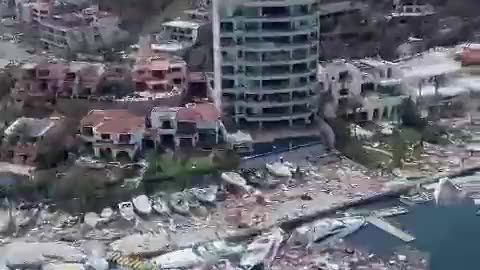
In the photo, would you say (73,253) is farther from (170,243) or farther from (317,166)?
(317,166)

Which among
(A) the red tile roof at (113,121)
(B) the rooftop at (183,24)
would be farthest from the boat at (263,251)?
(B) the rooftop at (183,24)

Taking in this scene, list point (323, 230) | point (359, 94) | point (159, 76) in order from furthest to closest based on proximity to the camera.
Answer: point (159, 76) < point (359, 94) < point (323, 230)

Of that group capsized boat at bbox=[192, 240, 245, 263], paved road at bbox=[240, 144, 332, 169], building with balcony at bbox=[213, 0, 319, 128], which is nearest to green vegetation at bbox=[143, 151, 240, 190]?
paved road at bbox=[240, 144, 332, 169]

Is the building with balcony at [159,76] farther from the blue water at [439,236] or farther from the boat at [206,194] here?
the blue water at [439,236]

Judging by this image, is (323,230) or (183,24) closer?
(323,230)

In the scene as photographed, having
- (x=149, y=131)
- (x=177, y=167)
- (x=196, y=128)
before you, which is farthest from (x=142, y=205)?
(x=196, y=128)

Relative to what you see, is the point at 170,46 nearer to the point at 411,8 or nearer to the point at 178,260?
the point at 411,8
